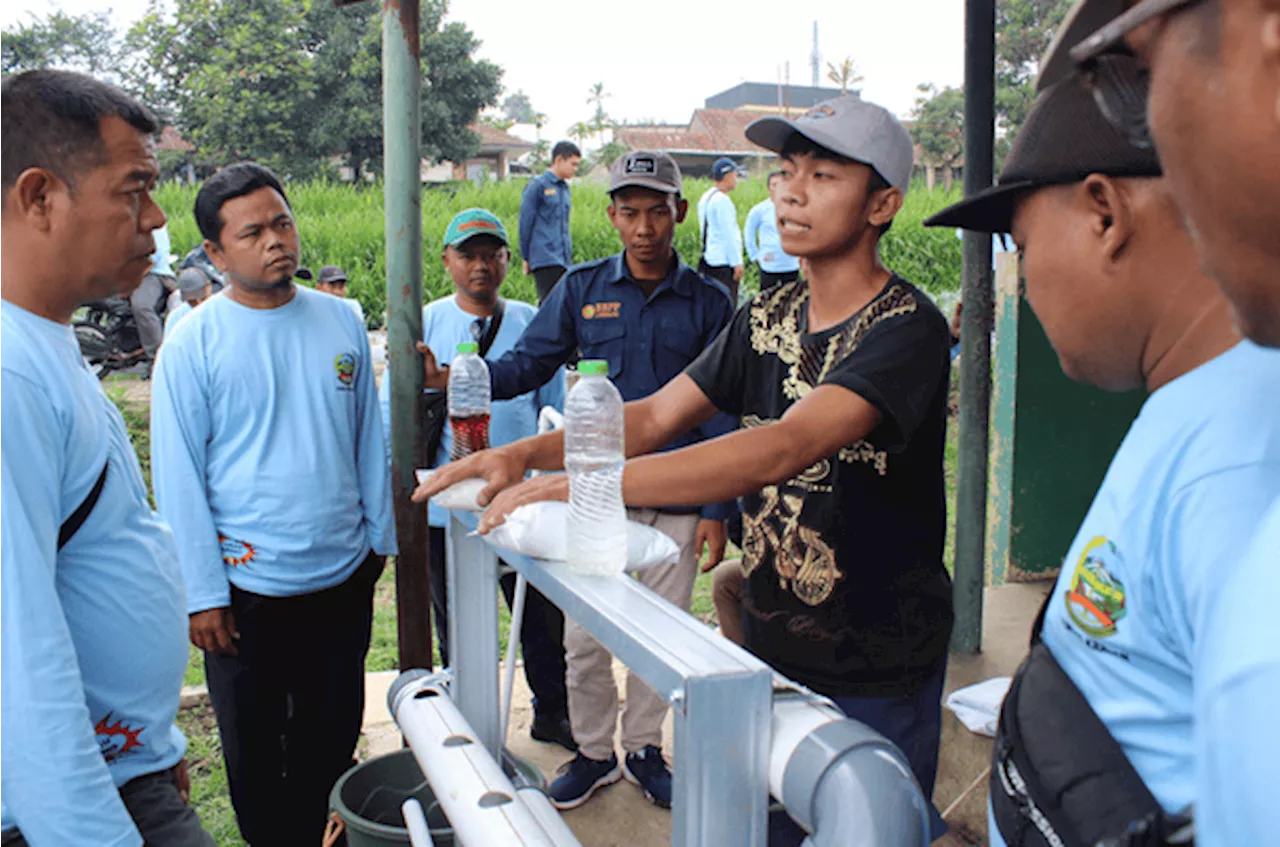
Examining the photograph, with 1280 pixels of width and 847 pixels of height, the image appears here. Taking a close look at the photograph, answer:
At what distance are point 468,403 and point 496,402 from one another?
0.71 metres

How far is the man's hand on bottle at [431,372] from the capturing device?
115 inches

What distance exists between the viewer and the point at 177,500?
8.85ft

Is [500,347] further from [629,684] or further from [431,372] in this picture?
[629,684]

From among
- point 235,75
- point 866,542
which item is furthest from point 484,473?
point 235,75

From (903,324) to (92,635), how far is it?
1563mm

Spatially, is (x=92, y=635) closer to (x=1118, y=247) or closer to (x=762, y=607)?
(x=762, y=607)

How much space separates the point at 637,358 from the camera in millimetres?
3482

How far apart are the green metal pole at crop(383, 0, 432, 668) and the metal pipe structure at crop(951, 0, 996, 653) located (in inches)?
84.6

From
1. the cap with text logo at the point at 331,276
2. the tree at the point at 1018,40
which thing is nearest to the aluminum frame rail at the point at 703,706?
the cap with text logo at the point at 331,276

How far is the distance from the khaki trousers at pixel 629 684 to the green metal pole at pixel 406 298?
1.89 feet

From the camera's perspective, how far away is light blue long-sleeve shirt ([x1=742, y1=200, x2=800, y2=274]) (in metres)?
10.9

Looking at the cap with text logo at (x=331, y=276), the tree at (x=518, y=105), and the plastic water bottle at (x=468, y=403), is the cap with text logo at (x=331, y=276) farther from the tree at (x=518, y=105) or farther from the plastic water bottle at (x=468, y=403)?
the tree at (x=518, y=105)

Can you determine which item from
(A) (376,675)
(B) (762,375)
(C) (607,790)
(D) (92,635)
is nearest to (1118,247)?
(B) (762,375)

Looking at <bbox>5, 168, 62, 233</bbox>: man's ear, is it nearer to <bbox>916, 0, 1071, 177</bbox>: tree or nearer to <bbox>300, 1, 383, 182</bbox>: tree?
<bbox>916, 0, 1071, 177</bbox>: tree
